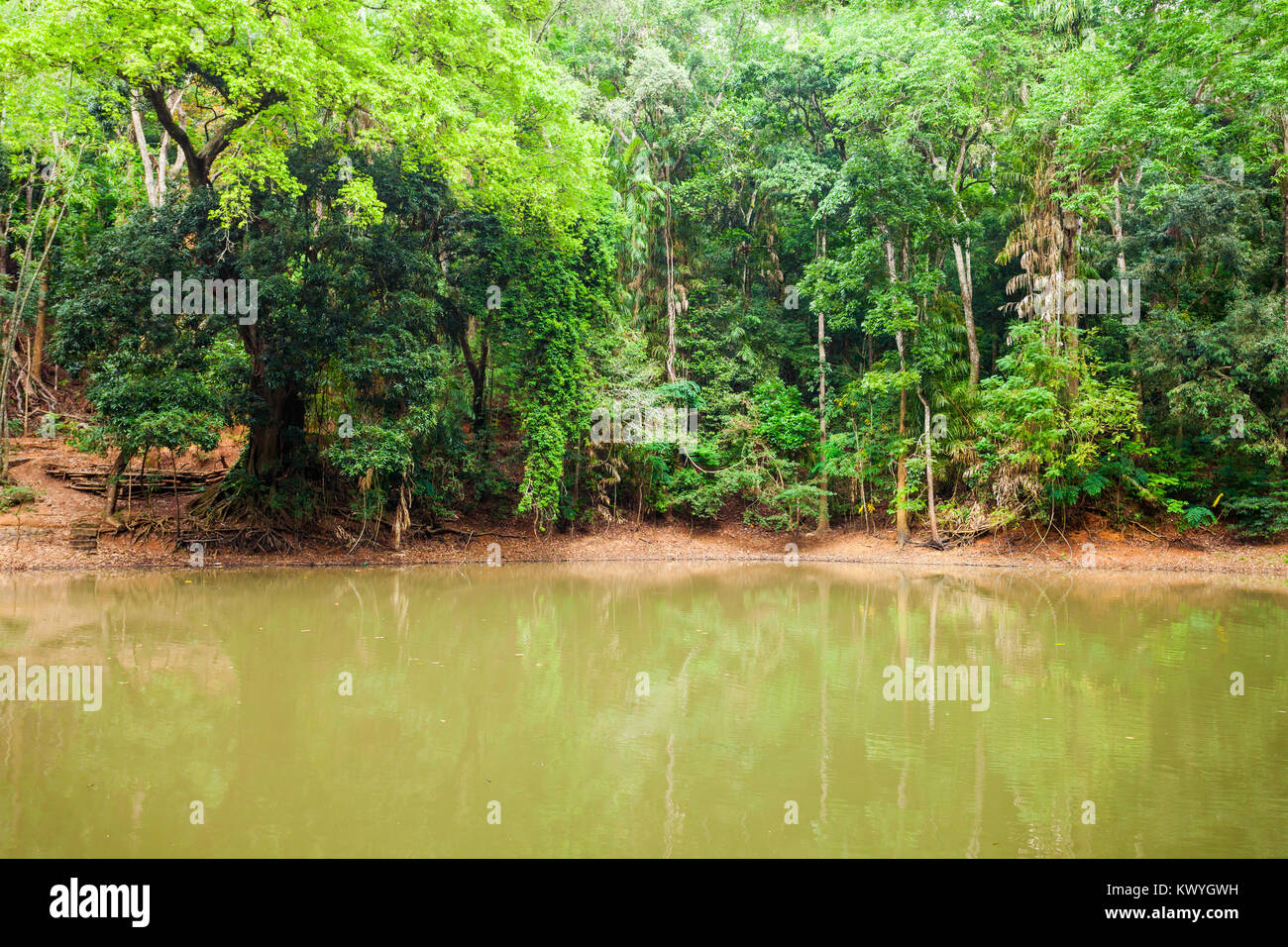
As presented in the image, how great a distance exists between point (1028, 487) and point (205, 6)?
1867 cm

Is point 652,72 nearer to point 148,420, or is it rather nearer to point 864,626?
point 148,420

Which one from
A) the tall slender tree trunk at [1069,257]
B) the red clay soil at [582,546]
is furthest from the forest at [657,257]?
the red clay soil at [582,546]

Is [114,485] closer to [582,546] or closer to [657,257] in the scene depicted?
[582,546]

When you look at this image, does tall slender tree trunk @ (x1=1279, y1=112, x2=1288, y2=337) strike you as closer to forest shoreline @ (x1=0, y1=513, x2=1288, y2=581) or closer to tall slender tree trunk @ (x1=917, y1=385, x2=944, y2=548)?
forest shoreline @ (x1=0, y1=513, x2=1288, y2=581)

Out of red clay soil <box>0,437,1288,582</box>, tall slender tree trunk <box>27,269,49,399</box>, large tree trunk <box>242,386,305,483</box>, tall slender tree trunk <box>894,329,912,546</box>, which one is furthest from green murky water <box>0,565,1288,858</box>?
tall slender tree trunk <box>27,269,49,399</box>

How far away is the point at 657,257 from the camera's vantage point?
74.4 feet

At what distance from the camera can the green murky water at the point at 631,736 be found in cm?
387

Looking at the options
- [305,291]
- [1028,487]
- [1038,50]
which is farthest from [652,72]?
[1028,487]

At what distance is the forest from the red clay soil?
1.76 ft

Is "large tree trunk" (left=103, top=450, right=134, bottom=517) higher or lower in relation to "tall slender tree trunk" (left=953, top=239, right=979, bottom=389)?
lower

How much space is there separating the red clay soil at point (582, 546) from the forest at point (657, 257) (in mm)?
538

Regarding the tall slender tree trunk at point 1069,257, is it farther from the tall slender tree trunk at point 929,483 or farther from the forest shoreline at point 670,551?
the forest shoreline at point 670,551

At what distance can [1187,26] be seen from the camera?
629 inches

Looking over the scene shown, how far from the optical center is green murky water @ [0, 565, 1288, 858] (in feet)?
12.7
